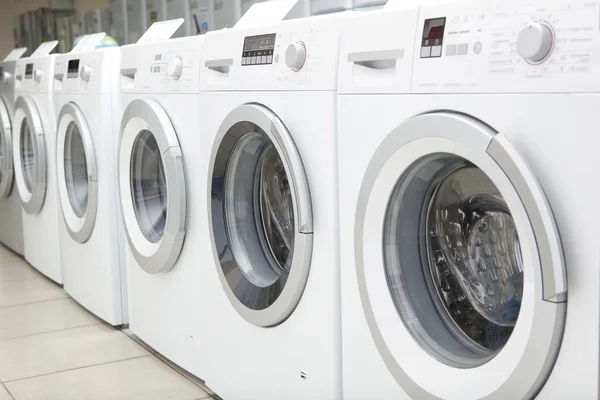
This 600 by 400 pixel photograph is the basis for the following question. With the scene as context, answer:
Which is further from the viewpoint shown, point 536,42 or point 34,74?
point 34,74

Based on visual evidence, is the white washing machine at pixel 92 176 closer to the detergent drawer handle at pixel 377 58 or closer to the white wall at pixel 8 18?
the detergent drawer handle at pixel 377 58

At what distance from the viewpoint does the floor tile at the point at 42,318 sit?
275 centimetres

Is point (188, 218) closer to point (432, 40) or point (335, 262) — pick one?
point (335, 262)

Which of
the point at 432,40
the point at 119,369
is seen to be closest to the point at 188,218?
the point at 119,369

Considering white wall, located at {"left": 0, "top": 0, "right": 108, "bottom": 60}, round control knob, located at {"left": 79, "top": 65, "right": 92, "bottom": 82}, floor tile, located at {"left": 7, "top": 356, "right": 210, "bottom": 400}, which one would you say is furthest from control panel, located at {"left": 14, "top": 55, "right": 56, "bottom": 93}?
white wall, located at {"left": 0, "top": 0, "right": 108, "bottom": 60}

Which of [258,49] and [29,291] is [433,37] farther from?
[29,291]

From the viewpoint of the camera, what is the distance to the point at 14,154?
366 centimetres

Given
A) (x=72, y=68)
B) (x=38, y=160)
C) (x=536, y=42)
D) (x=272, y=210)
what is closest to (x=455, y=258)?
(x=536, y=42)

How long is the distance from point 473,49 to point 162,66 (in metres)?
1.25

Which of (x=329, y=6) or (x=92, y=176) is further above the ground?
(x=329, y=6)

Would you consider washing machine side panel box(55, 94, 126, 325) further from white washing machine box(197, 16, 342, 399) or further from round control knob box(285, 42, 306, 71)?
round control knob box(285, 42, 306, 71)

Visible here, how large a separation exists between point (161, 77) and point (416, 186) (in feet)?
3.65

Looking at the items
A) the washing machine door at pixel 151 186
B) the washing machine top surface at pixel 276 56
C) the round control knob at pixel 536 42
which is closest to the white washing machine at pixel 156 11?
the washing machine door at pixel 151 186

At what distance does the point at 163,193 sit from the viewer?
2.33 metres
